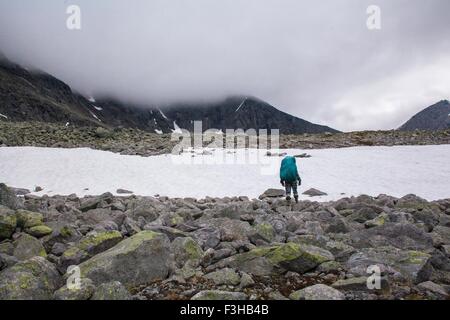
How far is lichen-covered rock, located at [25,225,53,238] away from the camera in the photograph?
28.6 ft

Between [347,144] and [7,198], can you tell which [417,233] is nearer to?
[7,198]

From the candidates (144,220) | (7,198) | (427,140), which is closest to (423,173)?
(427,140)

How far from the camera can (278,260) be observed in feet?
22.5

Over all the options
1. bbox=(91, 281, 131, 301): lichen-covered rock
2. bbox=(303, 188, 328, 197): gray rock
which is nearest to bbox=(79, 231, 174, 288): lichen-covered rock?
bbox=(91, 281, 131, 301): lichen-covered rock

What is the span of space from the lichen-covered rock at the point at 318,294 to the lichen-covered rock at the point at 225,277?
1.12m

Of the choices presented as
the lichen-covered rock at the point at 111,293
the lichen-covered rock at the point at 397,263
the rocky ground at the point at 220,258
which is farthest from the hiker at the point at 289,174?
the lichen-covered rock at the point at 111,293

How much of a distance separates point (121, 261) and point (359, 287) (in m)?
4.25

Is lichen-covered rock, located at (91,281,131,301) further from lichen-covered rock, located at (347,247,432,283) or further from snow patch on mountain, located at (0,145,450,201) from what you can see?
snow patch on mountain, located at (0,145,450,201)

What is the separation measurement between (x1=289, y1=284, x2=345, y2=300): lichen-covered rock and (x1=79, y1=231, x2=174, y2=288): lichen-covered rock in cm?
263

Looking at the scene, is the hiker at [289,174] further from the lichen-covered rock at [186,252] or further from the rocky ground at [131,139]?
the rocky ground at [131,139]

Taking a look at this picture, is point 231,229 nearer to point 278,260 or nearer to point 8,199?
point 278,260

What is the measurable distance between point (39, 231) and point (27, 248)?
3.67 feet

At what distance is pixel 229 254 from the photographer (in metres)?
7.57

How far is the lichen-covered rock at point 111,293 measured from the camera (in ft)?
17.9
